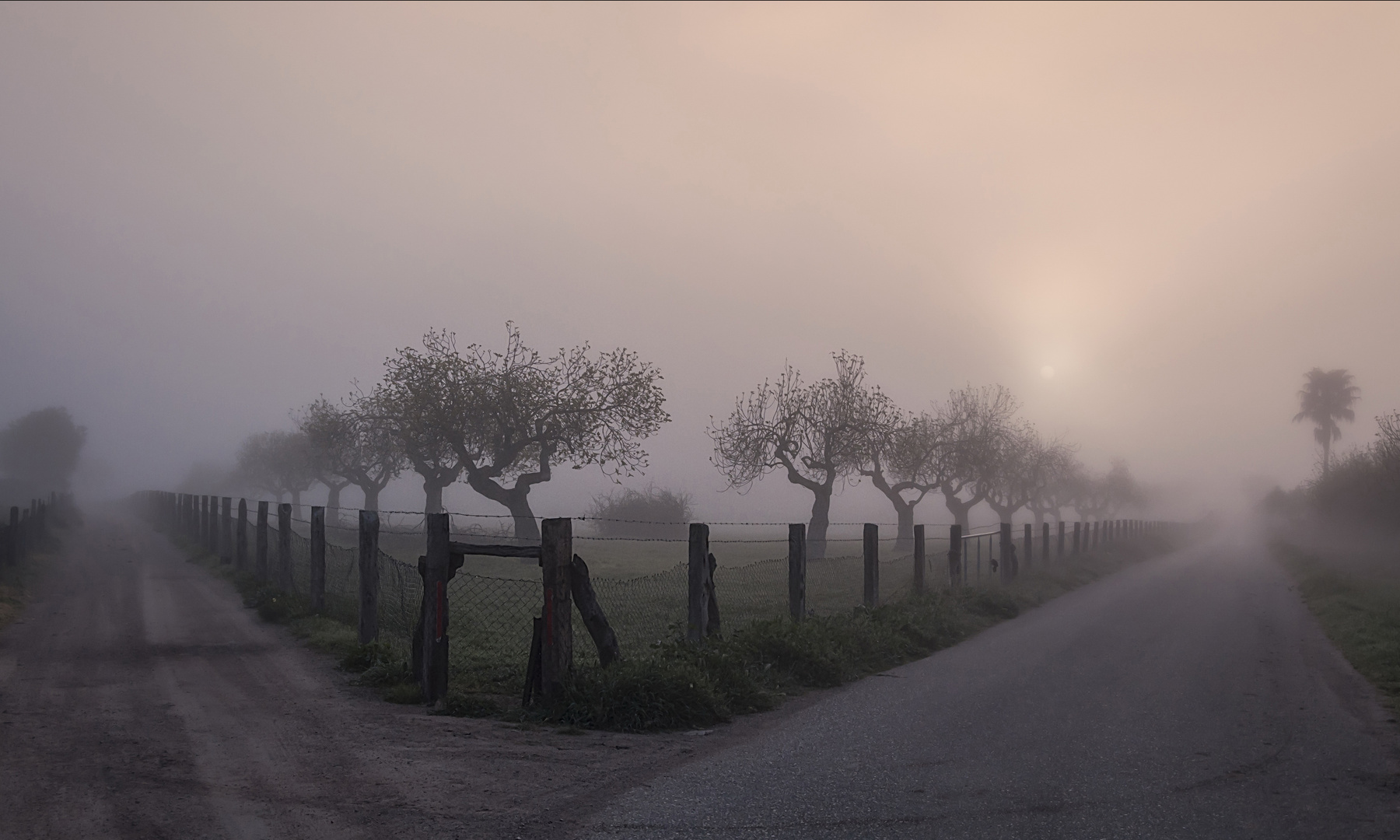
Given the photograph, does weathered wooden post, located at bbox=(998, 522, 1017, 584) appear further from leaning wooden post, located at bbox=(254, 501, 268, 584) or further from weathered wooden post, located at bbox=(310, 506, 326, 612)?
leaning wooden post, located at bbox=(254, 501, 268, 584)

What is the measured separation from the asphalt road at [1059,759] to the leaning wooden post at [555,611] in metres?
1.91

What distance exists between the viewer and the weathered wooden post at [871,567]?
1513cm

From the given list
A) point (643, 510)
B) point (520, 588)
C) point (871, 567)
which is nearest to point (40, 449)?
point (643, 510)

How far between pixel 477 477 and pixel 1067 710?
103 feet

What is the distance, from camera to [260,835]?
5199mm

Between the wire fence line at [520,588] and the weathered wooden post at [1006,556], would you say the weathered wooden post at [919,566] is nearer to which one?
the wire fence line at [520,588]

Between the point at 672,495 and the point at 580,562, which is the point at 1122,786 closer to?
the point at 580,562

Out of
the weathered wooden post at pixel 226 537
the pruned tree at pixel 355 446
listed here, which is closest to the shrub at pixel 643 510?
the pruned tree at pixel 355 446

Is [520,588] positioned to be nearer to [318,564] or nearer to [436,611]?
[318,564]

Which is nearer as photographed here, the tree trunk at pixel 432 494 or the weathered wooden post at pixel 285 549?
the weathered wooden post at pixel 285 549

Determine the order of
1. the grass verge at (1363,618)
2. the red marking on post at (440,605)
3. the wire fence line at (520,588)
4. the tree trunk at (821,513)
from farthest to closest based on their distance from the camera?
the tree trunk at (821,513) < the wire fence line at (520,588) < the grass verge at (1363,618) < the red marking on post at (440,605)

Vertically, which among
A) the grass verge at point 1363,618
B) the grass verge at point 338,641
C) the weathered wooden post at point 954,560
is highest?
the weathered wooden post at point 954,560

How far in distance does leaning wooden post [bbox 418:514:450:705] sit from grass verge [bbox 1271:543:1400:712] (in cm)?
962

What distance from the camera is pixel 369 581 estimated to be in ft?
38.1
